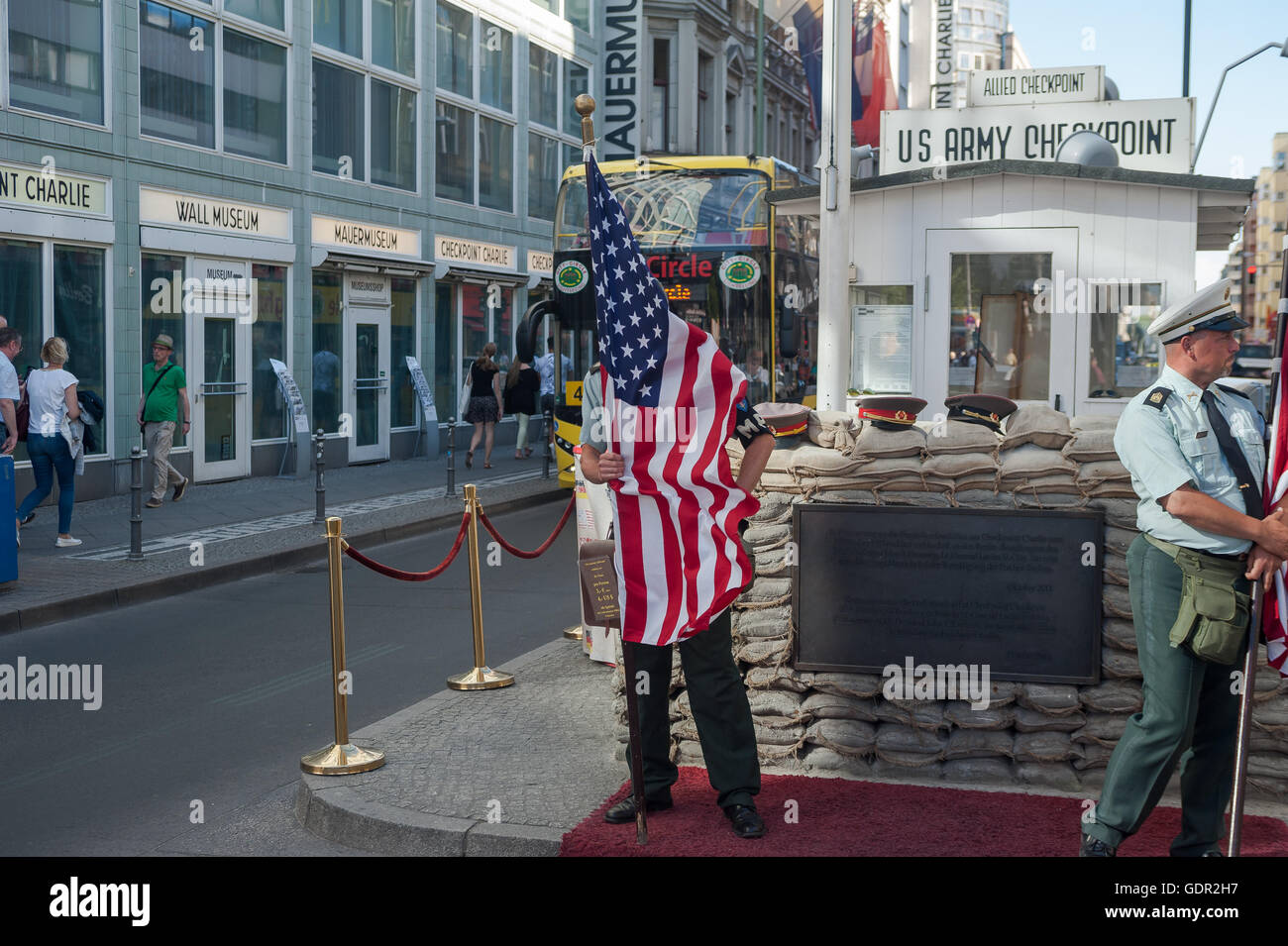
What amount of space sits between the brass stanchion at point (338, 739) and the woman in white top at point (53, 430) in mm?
7566

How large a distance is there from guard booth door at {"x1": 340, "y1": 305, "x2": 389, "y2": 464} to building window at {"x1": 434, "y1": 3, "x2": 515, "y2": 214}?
3528mm

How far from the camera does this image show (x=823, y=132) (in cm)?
998

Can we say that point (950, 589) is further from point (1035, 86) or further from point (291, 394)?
point (291, 394)

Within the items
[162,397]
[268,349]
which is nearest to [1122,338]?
[162,397]

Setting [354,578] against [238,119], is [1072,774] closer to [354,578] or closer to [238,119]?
[354,578]

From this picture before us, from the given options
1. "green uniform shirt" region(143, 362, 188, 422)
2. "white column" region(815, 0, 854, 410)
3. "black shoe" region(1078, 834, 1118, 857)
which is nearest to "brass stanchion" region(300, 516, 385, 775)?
"black shoe" region(1078, 834, 1118, 857)

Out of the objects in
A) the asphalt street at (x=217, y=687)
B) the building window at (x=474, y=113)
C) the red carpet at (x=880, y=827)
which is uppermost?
the building window at (x=474, y=113)

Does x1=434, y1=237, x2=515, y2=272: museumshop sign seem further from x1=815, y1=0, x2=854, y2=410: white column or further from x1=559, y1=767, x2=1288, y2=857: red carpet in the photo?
x1=559, y1=767, x2=1288, y2=857: red carpet

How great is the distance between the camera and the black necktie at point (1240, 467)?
436 centimetres

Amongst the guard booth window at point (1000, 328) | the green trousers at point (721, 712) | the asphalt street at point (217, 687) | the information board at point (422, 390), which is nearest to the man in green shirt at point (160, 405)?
the asphalt street at point (217, 687)

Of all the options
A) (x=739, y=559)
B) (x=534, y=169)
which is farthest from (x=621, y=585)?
(x=534, y=169)

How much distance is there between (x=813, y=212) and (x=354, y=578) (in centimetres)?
521

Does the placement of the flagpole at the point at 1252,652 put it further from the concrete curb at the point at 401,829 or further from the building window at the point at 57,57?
the building window at the point at 57,57

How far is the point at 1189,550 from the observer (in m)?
4.35
